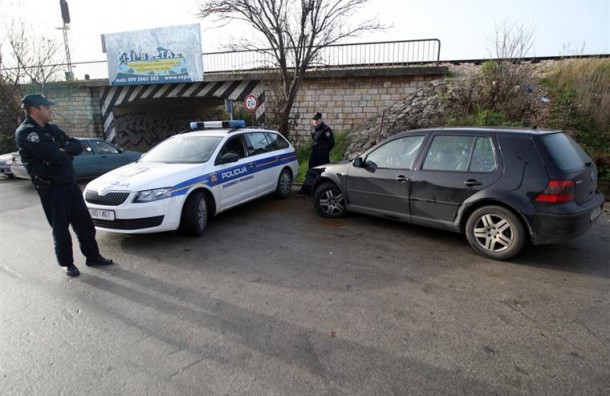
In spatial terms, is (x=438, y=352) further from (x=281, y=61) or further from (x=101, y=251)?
(x=281, y=61)

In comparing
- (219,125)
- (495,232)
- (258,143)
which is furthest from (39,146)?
(495,232)

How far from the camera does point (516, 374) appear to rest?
246 cm

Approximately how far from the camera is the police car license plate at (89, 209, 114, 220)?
4.79m

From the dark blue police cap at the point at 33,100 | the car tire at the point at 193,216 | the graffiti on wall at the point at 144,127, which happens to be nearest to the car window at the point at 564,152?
the car tire at the point at 193,216

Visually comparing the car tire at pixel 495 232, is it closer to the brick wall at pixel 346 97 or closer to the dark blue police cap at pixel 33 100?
the dark blue police cap at pixel 33 100

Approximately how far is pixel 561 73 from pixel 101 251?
12887 mm

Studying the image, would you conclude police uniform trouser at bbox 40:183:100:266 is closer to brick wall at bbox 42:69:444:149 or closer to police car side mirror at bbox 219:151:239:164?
police car side mirror at bbox 219:151:239:164

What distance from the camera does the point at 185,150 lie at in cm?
611

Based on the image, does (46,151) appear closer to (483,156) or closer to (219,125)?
(219,125)

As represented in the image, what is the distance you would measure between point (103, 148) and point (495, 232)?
10361 millimetres

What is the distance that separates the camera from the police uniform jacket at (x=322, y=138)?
7914mm

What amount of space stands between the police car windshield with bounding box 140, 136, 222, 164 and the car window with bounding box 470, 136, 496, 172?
3804 mm

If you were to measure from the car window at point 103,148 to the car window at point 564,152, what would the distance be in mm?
10614

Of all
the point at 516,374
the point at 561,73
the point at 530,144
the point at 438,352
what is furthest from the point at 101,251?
the point at 561,73
